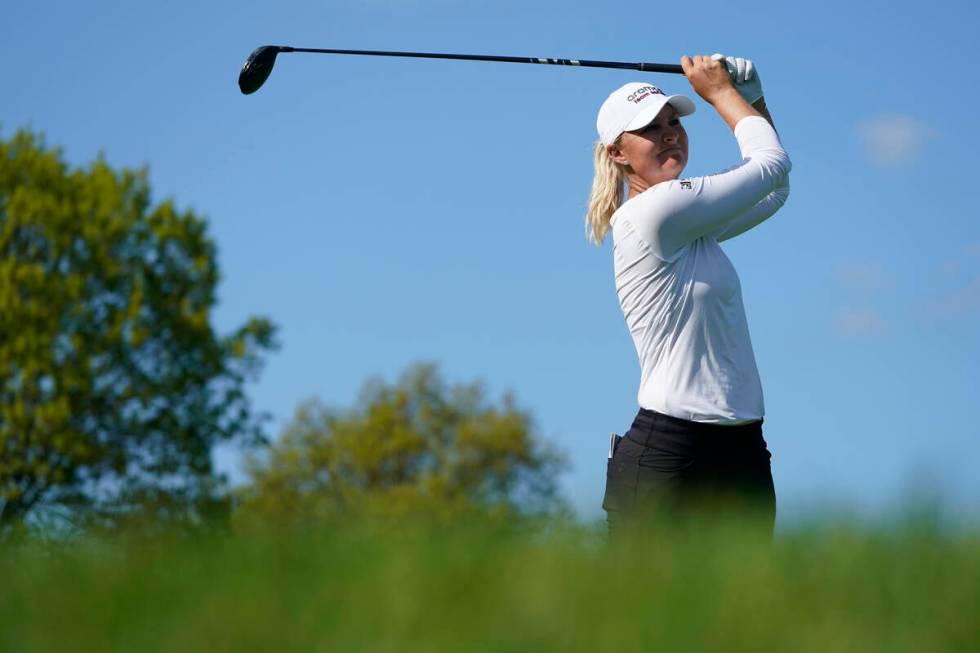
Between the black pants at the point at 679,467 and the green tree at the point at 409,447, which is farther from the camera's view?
the green tree at the point at 409,447

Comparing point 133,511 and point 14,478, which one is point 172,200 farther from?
point 133,511

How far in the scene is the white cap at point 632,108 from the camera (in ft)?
18.6

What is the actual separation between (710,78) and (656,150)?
1.68 feet

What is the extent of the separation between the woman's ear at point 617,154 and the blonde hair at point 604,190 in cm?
2

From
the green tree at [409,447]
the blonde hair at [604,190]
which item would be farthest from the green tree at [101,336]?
the blonde hair at [604,190]

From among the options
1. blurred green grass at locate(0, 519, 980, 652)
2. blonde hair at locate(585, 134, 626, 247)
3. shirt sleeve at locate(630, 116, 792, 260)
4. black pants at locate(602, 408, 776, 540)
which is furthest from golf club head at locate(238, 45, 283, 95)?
blurred green grass at locate(0, 519, 980, 652)

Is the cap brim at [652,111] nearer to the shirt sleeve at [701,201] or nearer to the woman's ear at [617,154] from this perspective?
the woman's ear at [617,154]

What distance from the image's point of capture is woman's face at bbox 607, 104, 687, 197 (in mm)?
5766

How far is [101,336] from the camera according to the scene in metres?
28.8

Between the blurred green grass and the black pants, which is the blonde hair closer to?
the black pants

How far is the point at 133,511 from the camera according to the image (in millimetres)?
3490

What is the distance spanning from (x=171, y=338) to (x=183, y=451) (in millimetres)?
3053

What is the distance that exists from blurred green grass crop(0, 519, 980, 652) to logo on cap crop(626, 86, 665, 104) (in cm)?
318

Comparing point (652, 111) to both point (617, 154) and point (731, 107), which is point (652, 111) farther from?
point (731, 107)
